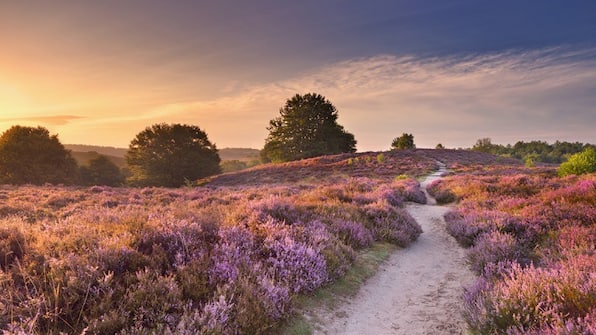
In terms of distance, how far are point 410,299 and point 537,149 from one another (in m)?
131

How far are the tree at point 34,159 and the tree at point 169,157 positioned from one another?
31.2 ft

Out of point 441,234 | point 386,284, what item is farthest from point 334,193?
point 386,284

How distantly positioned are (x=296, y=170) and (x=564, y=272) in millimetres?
34156

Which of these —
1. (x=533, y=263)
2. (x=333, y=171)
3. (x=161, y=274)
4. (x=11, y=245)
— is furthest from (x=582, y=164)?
(x=11, y=245)

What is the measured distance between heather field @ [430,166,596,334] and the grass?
1866 millimetres

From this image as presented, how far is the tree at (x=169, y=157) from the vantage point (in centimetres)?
4659

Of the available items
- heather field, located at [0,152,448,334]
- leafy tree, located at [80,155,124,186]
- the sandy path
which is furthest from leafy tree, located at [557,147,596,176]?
leafy tree, located at [80,155,124,186]

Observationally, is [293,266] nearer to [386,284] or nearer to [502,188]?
[386,284]

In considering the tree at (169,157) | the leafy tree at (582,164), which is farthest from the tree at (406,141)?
the leafy tree at (582,164)

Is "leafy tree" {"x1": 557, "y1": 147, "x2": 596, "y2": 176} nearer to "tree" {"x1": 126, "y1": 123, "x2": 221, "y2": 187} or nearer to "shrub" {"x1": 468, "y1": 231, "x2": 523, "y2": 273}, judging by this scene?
"shrub" {"x1": 468, "y1": 231, "x2": 523, "y2": 273}

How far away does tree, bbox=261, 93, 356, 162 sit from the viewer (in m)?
61.5

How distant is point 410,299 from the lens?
5312 millimetres

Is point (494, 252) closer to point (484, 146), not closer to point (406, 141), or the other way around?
point (406, 141)

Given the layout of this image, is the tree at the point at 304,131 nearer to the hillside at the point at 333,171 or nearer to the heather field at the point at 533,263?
the hillside at the point at 333,171
